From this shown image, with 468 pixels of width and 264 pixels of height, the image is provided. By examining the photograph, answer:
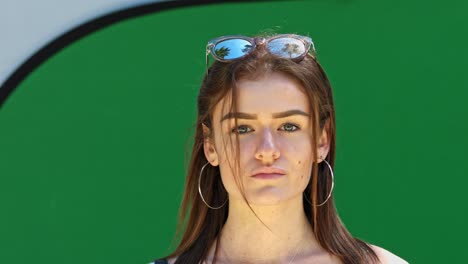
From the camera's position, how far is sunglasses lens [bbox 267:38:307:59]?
2.22 m

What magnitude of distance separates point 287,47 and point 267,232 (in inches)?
17.8

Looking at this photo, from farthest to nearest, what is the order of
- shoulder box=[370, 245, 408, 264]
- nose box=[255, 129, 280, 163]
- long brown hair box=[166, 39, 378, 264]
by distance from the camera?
shoulder box=[370, 245, 408, 264]
long brown hair box=[166, 39, 378, 264]
nose box=[255, 129, 280, 163]

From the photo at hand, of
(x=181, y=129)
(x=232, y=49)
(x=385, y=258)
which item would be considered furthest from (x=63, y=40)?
(x=385, y=258)

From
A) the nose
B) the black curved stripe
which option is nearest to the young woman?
the nose

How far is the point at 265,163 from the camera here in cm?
210

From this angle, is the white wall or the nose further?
the white wall

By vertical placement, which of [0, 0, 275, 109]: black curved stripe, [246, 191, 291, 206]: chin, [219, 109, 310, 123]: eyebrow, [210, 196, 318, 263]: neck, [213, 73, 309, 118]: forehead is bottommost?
[210, 196, 318, 263]: neck

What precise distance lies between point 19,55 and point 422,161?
1.37 m

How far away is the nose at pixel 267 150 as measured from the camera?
2086 millimetres

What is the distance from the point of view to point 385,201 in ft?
9.97

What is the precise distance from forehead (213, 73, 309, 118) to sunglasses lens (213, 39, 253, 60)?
83 millimetres

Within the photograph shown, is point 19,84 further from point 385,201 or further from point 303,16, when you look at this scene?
point 385,201

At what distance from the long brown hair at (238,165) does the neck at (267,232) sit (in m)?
0.05

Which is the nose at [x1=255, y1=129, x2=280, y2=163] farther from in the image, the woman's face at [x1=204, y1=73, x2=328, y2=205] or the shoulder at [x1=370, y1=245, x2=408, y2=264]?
the shoulder at [x1=370, y1=245, x2=408, y2=264]
